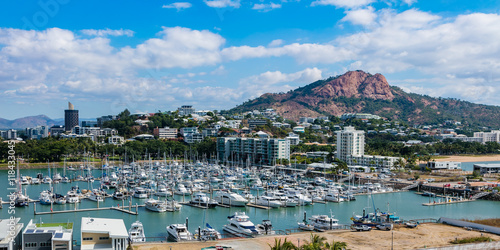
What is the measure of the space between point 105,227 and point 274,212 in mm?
16966

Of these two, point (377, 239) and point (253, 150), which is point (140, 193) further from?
point (253, 150)

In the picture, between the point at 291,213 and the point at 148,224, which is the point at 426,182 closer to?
the point at 291,213

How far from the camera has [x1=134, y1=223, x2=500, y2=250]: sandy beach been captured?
1838 cm

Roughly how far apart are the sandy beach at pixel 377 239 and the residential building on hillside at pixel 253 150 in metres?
37.6

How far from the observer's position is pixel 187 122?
10412 centimetres

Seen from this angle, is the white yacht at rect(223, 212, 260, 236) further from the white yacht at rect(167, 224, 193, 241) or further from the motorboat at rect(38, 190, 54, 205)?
the motorboat at rect(38, 190, 54, 205)

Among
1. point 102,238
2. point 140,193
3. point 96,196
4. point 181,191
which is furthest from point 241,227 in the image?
point 96,196

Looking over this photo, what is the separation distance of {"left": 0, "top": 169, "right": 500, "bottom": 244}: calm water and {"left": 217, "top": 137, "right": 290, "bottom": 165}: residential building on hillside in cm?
2513

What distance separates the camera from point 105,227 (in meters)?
16.0

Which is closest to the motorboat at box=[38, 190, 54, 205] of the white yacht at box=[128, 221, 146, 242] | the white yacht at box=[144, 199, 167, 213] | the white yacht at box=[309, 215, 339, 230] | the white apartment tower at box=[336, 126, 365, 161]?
the white yacht at box=[144, 199, 167, 213]

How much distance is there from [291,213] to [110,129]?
7983 cm

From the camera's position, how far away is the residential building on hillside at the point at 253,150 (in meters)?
Answer: 64.2

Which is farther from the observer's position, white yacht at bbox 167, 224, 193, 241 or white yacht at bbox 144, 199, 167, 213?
white yacht at bbox 144, 199, 167, 213

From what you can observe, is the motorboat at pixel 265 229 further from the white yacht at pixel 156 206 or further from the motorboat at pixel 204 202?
the white yacht at pixel 156 206
